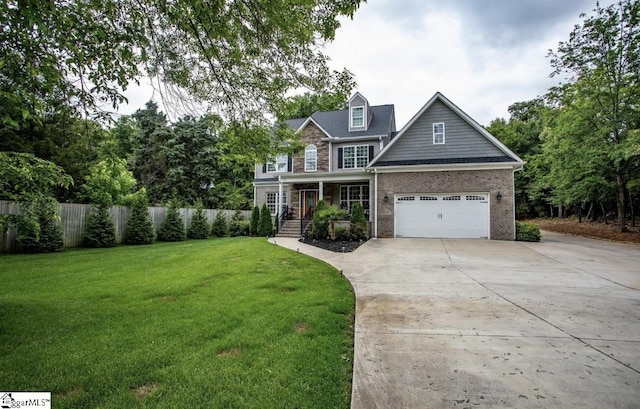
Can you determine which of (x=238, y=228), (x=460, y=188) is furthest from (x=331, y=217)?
(x=238, y=228)

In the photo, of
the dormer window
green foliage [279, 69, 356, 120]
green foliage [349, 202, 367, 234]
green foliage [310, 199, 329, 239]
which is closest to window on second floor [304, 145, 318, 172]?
Result: the dormer window

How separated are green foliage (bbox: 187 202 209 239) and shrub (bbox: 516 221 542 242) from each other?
16.3 metres

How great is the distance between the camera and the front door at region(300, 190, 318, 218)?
18906mm

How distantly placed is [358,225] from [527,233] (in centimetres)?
749

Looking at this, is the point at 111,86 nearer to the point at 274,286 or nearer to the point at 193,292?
the point at 193,292

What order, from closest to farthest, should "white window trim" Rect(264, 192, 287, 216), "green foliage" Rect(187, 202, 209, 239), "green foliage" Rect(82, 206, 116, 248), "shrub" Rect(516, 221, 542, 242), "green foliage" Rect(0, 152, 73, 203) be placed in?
"green foliage" Rect(0, 152, 73, 203), "green foliage" Rect(82, 206, 116, 248), "shrub" Rect(516, 221, 542, 242), "green foliage" Rect(187, 202, 209, 239), "white window trim" Rect(264, 192, 287, 216)

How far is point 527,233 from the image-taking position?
1309 centimetres

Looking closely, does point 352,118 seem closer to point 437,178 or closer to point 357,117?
point 357,117

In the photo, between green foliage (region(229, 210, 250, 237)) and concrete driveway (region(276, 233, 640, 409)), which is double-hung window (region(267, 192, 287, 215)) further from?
concrete driveway (region(276, 233, 640, 409))

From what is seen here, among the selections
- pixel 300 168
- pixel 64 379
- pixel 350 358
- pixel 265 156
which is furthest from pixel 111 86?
pixel 300 168

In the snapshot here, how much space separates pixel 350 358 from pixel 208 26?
4426 millimetres

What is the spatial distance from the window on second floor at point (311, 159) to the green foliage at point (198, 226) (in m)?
6.86

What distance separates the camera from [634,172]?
16438 mm

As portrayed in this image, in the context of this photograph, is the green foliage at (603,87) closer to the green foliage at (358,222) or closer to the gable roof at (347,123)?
the gable roof at (347,123)
